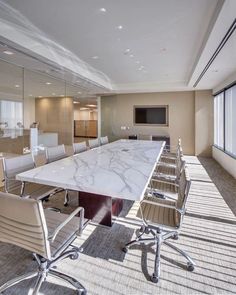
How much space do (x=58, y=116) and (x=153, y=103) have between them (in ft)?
12.6

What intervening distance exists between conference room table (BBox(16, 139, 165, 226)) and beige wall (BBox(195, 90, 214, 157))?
538 cm

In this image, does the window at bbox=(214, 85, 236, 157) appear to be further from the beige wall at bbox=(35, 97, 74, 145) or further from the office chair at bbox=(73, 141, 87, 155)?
the beige wall at bbox=(35, 97, 74, 145)

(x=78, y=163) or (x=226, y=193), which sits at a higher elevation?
(x=78, y=163)

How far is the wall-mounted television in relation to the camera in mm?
8016

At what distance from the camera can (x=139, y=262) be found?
192 cm

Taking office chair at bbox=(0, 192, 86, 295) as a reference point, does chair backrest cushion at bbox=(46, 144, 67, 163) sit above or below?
above

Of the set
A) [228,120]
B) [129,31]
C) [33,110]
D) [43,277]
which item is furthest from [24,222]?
[228,120]

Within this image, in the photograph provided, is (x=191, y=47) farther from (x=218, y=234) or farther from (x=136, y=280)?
(x=136, y=280)

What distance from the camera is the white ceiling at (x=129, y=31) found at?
2514mm

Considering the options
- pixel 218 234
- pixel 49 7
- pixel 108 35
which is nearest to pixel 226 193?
pixel 218 234

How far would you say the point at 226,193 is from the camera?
3.78m

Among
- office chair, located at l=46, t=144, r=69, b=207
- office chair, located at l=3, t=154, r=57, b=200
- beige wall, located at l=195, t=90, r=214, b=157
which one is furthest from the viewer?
beige wall, located at l=195, t=90, r=214, b=157

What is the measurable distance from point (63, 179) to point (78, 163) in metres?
0.71

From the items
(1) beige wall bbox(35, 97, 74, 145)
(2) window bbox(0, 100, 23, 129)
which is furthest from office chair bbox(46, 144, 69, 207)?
(1) beige wall bbox(35, 97, 74, 145)
